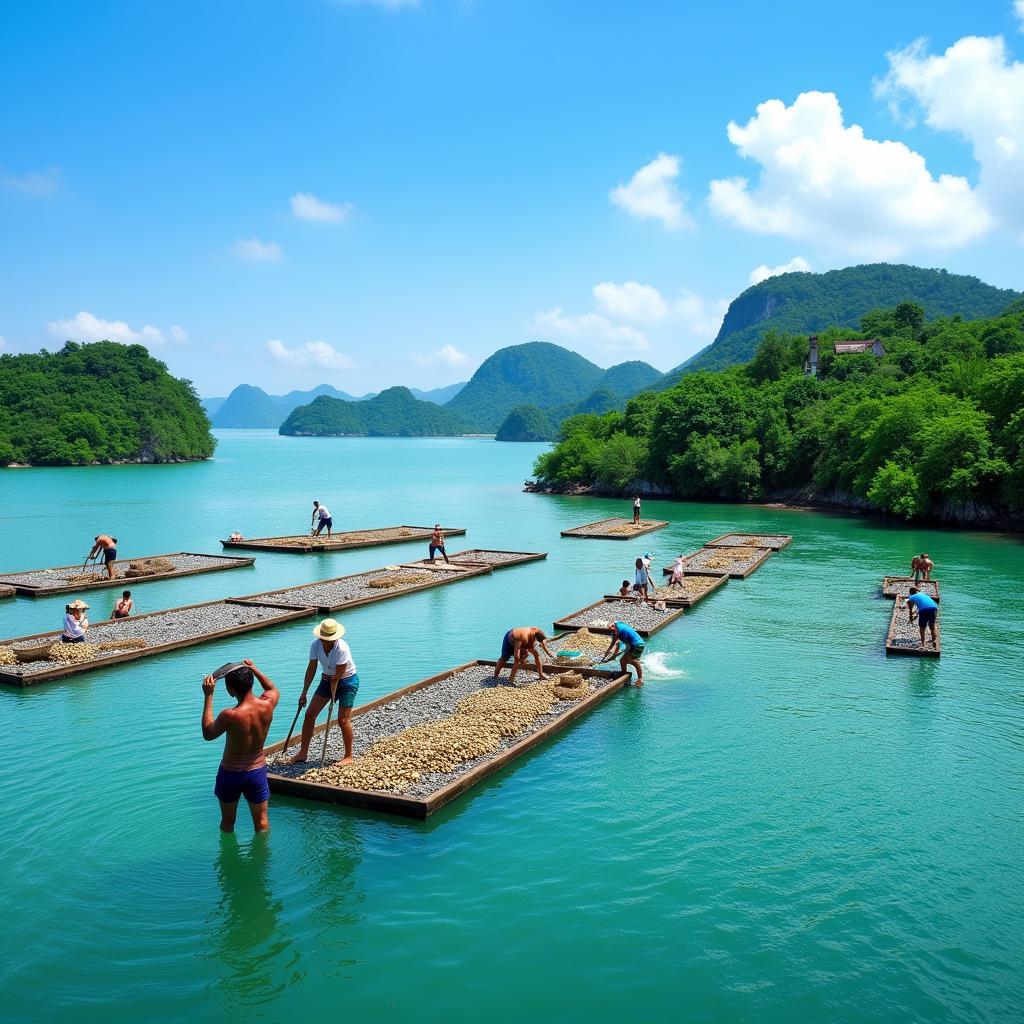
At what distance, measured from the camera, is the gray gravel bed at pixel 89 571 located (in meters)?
29.5

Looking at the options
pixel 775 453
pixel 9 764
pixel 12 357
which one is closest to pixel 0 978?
pixel 9 764

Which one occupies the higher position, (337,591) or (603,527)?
(603,527)

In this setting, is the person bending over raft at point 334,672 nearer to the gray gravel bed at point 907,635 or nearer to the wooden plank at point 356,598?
the wooden plank at point 356,598

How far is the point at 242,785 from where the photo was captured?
10070mm

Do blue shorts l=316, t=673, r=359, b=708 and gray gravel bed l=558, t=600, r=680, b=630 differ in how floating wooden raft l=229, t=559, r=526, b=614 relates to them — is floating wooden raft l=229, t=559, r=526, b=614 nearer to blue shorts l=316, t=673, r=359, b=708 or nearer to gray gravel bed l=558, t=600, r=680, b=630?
gray gravel bed l=558, t=600, r=680, b=630

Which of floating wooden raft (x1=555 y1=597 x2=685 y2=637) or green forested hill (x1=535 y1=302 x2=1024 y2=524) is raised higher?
green forested hill (x1=535 y1=302 x2=1024 y2=524)

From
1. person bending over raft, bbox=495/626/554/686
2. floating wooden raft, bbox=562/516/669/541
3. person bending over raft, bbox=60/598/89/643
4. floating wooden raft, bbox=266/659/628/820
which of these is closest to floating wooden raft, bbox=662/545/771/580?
floating wooden raft, bbox=562/516/669/541

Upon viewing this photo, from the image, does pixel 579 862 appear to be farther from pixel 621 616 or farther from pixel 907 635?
pixel 907 635

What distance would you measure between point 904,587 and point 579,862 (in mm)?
23837

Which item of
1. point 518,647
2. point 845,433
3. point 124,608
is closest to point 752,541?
point 845,433

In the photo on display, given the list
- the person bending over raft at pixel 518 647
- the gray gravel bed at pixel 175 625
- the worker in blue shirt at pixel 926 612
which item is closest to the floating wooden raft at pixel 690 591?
the worker in blue shirt at pixel 926 612

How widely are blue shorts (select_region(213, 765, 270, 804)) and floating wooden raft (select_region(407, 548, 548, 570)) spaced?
23923 millimetres

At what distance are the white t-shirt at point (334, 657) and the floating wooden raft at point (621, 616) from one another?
10.9m

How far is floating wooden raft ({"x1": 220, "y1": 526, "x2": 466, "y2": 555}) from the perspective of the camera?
129 ft
